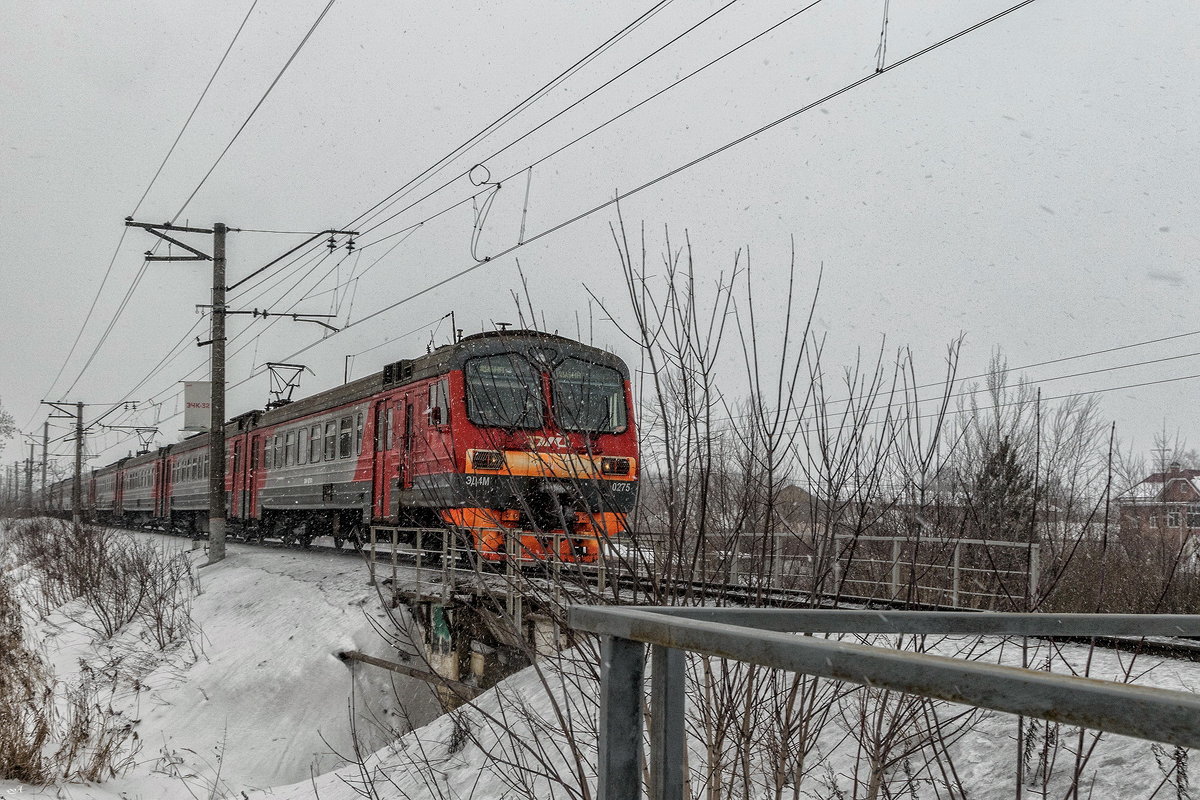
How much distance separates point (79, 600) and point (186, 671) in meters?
8.44

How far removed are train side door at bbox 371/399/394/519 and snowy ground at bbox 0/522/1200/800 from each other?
44.1 inches

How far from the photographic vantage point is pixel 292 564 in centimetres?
1812

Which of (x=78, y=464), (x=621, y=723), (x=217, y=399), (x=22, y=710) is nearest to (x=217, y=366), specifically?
(x=217, y=399)

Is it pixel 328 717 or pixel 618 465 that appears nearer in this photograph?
pixel 328 717

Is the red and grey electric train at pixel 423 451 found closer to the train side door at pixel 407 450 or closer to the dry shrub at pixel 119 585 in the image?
the train side door at pixel 407 450

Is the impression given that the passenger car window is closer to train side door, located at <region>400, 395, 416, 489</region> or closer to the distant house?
train side door, located at <region>400, 395, 416, 489</region>

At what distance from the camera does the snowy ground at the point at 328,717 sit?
595 centimetres

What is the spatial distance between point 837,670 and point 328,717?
1145cm

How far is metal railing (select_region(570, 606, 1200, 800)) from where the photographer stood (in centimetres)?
101

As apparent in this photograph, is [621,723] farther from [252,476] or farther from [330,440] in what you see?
[252,476]

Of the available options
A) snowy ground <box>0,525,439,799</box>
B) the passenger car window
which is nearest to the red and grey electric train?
the passenger car window

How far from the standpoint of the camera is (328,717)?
38.3ft

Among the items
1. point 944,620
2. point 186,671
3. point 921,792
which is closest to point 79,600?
point 186,671

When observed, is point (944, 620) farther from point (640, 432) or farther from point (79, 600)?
point (79, 600)
